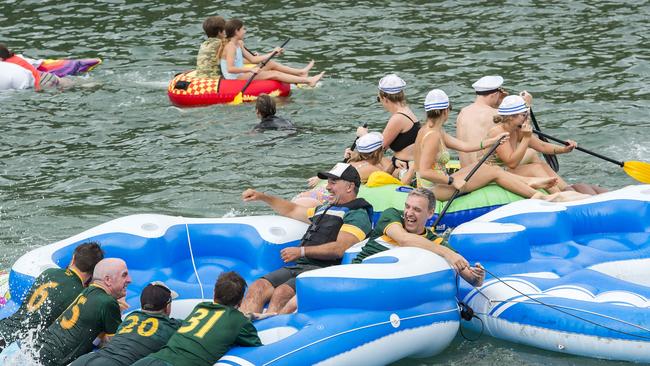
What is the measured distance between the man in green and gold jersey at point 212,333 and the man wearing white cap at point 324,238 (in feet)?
3.43

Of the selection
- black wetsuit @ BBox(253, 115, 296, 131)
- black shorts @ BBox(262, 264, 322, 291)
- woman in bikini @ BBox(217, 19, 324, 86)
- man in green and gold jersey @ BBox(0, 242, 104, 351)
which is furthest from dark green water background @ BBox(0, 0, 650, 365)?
man in green and gold jersey @ BBox(0, 242, 104, 351)

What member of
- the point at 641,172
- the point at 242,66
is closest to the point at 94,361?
the point at 641,172

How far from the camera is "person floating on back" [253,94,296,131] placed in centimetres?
1349

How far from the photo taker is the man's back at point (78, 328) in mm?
7172

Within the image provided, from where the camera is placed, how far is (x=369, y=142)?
390 inches

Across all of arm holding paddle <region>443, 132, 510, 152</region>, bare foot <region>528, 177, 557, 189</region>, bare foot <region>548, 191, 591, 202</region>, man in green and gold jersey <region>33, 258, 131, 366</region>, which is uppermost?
man in green and gold jersey <region>33, 258, 131, 366</region>

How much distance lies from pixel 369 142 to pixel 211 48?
556cm

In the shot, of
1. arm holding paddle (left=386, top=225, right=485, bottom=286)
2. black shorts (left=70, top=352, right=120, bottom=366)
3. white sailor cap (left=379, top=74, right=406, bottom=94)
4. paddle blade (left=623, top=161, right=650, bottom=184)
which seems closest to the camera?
black shorts (left=70, top=352, right=120, bottom=366)

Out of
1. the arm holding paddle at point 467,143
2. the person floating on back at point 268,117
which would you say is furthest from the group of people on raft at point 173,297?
the person floating on back at point 268,117

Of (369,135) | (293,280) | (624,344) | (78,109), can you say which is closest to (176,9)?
(78,109)

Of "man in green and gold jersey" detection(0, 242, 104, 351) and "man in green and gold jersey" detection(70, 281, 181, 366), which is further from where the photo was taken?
"man in green and gold jersey" detection(0, 242, 104, 351)

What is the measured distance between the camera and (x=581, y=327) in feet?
25.2

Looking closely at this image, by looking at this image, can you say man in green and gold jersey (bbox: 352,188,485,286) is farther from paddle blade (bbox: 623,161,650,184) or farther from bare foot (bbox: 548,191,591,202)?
paddle blade (bbox: 623,161,650,184)

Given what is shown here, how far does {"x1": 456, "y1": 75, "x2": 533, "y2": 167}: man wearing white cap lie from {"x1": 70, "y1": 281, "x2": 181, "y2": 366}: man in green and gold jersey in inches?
151
